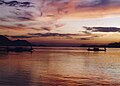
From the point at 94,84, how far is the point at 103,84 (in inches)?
42.3

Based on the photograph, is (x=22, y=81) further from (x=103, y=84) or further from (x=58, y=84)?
(x=103, y=84)

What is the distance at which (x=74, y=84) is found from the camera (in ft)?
93.1

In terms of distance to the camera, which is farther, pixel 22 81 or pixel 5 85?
pixel 22 81

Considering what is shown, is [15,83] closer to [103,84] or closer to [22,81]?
[22,81]

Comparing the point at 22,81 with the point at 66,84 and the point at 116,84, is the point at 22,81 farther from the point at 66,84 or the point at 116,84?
the point at 116,84

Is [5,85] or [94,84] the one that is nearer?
[5,85]

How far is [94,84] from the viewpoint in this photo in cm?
2892

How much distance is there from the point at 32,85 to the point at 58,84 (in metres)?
2.76

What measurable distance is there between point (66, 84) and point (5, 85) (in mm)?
6197

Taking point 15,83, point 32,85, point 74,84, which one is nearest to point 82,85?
point 74,84

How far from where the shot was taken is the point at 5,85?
2692cm

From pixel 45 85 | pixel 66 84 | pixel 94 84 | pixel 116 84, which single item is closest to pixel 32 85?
pixel 45 85

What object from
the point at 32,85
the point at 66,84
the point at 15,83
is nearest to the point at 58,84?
the point at 66,84

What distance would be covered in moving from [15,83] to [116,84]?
10.8 metres
